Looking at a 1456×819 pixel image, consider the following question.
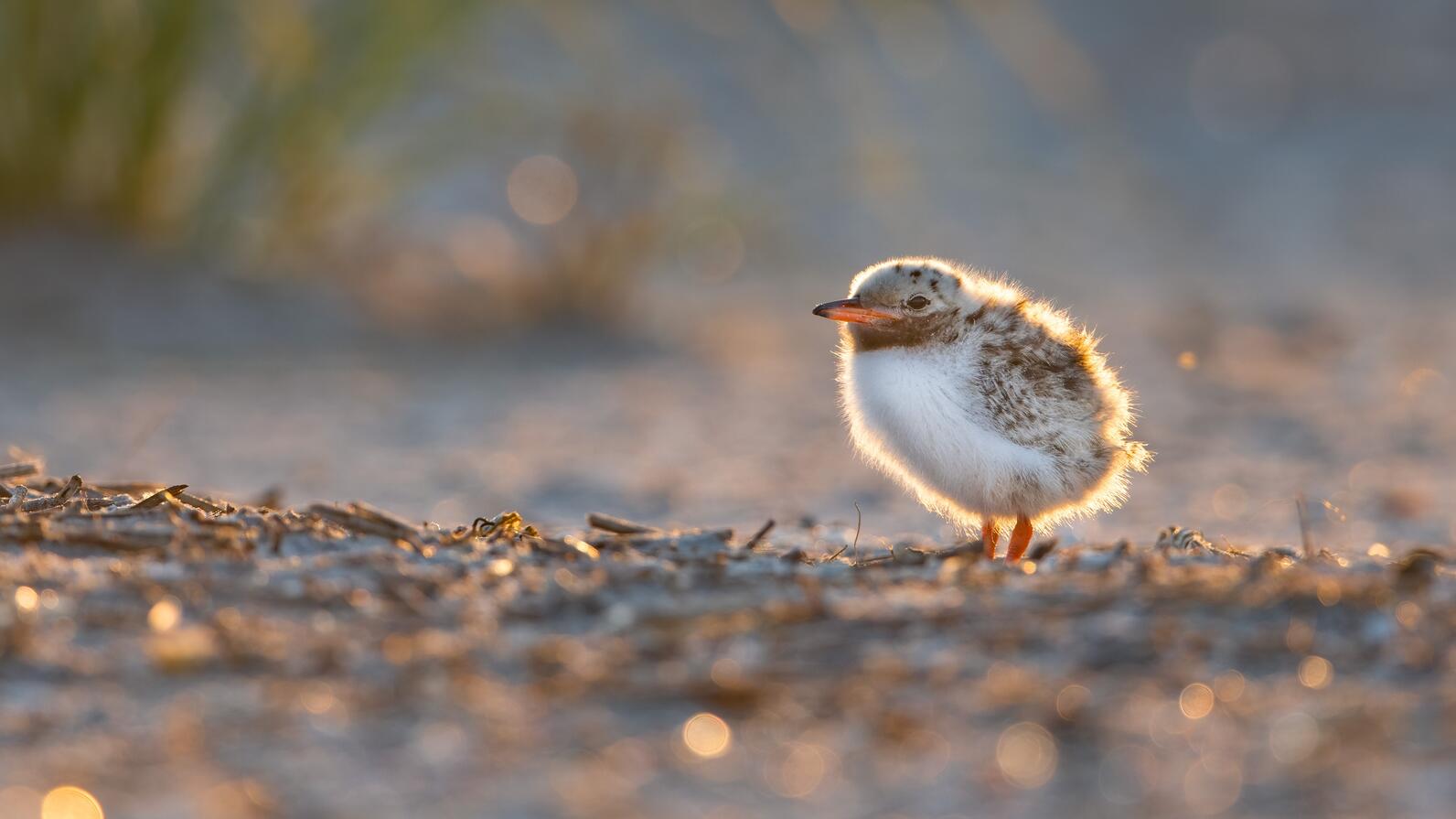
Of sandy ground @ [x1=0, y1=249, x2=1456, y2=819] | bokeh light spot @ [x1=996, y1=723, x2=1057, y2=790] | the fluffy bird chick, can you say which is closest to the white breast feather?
the fluffy bird chick

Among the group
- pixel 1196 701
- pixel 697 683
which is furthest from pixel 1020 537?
pixel 697 683

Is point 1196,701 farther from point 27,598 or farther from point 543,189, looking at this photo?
point 543,189

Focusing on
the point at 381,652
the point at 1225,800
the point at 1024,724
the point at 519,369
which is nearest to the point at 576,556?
the point at 381,652

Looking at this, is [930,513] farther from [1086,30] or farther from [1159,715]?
[1086,30]

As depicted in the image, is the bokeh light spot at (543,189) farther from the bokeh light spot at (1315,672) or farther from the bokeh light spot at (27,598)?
the bokeh light spot at (1315,672)

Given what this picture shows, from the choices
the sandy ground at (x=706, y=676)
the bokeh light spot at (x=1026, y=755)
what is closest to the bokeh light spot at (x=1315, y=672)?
the sandy ground at (x=706, y=676)

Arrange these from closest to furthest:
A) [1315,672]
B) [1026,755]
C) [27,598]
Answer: [1026,755] < [1315,672] < [27,598]

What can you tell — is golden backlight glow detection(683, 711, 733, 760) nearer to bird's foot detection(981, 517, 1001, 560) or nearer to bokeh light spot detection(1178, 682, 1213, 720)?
bokeh light spot detection(1178, 682, 1213, 720)
